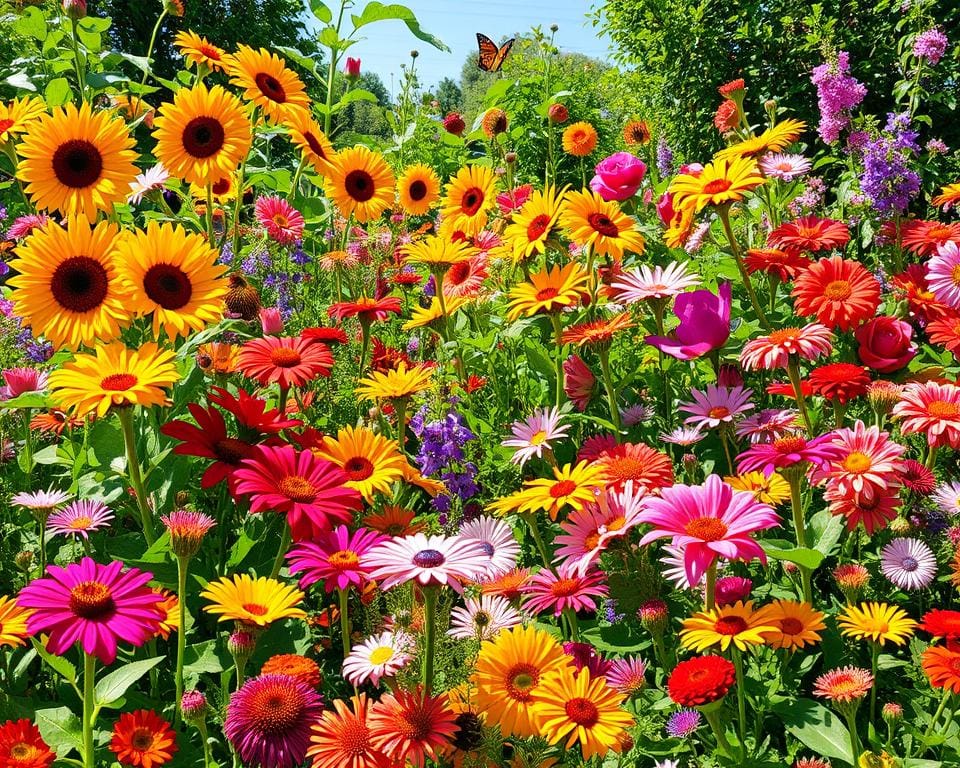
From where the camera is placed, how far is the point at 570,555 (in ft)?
5.43

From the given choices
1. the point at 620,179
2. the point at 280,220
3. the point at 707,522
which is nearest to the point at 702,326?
the point at 620,179

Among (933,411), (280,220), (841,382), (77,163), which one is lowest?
(933,411)

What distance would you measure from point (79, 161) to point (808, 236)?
6.30 ft

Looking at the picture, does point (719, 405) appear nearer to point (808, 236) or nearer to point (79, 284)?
point (808, 236)

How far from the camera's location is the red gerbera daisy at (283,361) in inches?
69.7

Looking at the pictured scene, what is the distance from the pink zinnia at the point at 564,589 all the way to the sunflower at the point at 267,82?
4.50ft

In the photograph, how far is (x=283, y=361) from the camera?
1.82 metres

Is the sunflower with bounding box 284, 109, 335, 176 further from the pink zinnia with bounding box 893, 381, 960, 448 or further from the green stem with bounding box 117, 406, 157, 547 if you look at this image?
the pink zinnia with bounding box 893, 381, 960, 448

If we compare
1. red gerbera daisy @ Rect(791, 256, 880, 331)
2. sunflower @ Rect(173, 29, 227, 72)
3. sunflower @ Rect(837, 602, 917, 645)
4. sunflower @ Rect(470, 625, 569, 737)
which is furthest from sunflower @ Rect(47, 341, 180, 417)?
red gerbera daisy @ Rect(791, 256, 880, 331)

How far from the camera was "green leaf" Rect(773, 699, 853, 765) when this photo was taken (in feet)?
4.76

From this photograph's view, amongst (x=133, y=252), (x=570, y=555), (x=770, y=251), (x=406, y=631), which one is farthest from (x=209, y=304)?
(x=770, y=251)

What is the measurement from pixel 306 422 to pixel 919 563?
62.6 inches

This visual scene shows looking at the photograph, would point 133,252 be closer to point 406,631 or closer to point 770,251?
point 406,631

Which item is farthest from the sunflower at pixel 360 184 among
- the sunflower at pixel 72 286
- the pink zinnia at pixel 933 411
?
the pink zinnia at pixel 933 411
